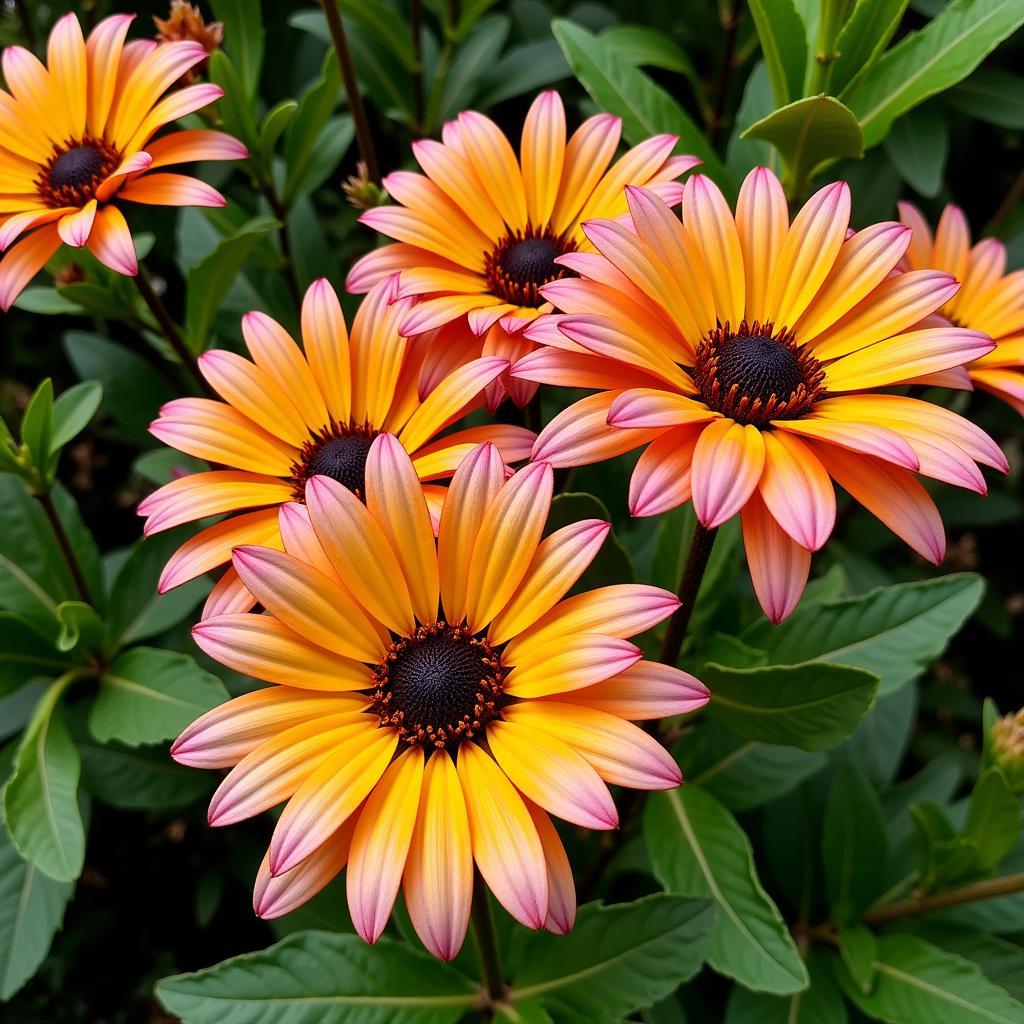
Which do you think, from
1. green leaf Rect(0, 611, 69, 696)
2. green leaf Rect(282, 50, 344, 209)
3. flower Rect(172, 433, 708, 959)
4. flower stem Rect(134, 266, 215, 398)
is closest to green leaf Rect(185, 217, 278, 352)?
flower stem Rect(134, 266, 215, 398)

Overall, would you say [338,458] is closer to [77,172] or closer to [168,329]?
[168,329]

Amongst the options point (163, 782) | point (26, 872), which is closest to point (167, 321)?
point (163, 782)

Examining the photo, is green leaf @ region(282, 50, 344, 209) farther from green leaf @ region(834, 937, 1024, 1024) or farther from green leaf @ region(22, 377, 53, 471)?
green leaf @ region(834, 937, 1024, 1024)

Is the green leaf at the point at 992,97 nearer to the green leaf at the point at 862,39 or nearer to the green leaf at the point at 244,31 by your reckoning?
the green leaf at the point at 862,39

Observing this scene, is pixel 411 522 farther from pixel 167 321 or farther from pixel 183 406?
pixel 167 321

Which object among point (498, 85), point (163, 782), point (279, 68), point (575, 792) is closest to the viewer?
point (575, 792)

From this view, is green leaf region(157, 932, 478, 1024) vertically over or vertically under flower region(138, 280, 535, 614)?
under
